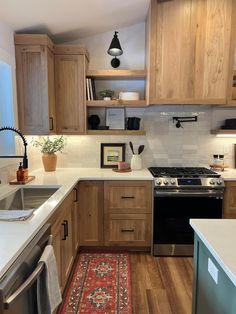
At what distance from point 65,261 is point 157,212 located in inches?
43.3

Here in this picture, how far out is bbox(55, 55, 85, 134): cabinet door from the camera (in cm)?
284

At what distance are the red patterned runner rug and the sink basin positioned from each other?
2.68 ft

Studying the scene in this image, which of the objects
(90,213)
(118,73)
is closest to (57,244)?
(90,213)

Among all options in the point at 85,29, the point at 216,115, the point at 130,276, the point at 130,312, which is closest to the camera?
the point at 130,312

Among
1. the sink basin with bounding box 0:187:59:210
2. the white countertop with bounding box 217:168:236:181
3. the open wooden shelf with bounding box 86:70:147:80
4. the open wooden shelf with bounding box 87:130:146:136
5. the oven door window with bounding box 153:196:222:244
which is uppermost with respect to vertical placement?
the open wooden shelf with bounding box 86:70:147:80

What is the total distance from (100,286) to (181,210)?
1.12 m

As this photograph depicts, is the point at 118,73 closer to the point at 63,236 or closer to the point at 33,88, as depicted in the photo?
the point at 33,88

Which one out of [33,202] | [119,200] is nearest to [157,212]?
[119,200]

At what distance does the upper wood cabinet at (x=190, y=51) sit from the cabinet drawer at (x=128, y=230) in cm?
134

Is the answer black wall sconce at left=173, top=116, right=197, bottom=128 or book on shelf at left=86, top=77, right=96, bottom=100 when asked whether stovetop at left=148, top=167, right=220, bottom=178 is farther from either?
book on shelf at left=86, top=77, right=96, bottom=100

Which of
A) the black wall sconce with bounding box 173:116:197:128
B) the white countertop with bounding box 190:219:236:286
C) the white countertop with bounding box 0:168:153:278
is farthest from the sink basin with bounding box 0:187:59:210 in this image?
the black wall sconce with bounding box 173:116:197:128

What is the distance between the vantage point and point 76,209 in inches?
104

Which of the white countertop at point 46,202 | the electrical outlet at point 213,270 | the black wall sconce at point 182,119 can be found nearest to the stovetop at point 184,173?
the white countertop at point 46,202

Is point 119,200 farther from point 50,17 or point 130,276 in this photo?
point 50,17
